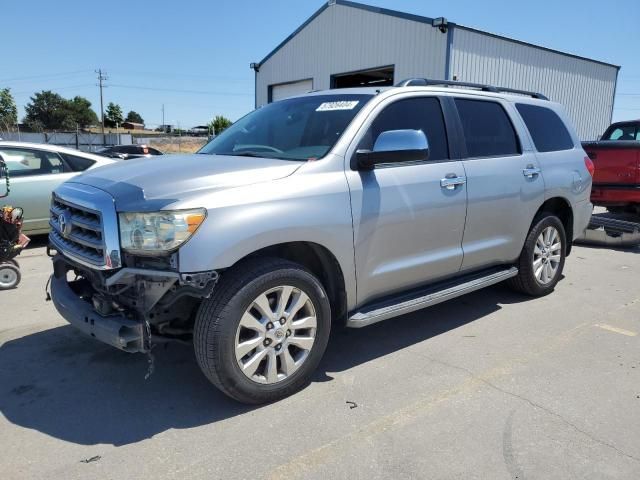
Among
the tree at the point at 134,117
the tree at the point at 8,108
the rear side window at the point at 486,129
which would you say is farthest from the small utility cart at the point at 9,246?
the tree at the point at 134,117

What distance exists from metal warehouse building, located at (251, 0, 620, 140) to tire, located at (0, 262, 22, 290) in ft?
45.1

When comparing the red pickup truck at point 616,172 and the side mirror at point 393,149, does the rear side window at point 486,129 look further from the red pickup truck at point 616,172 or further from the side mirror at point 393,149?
the red pickup truck at point 616,172

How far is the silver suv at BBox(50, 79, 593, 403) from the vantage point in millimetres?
2830

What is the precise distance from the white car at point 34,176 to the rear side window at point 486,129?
5762 mm

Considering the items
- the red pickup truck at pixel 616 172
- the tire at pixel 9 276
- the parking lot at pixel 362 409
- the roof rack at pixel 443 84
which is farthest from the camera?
the red pickup truck at pixel 616 172

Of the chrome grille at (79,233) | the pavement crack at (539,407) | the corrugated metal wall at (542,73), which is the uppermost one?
the corrugated metal wall at (542,73)

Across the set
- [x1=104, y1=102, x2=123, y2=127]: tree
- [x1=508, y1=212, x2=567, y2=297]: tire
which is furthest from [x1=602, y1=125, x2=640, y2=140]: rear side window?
[x1=104, y1=102, x2=123, y2=127]: tree

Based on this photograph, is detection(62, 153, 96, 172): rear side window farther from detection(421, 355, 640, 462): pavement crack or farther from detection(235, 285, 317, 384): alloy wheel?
detection(421, 355, 640, 462): pavement crack

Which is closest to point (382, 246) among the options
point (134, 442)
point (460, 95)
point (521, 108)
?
point (460, 95)

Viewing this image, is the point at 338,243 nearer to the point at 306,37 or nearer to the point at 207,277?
the point at 207,277

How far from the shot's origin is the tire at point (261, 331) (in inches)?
113

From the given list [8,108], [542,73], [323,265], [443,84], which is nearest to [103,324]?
[323,265]

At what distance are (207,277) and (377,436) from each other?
1.26m

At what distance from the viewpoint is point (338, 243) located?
10.9 ft
